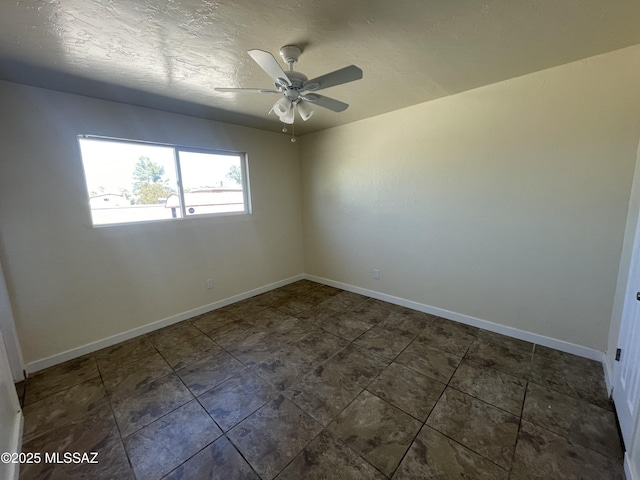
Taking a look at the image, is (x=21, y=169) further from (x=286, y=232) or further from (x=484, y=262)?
(x=484, y=262)

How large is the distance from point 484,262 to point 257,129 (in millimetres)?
3365

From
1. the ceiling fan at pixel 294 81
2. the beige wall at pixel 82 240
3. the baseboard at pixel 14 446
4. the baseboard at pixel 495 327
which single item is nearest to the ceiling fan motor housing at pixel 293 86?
the ceiling fan at pixel 294 81

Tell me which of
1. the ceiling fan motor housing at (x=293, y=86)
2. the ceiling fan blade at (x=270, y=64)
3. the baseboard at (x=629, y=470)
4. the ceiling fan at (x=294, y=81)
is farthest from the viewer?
the ceiling fan motor housing at (x=293, y=86)

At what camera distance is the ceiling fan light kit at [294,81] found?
4.74ft

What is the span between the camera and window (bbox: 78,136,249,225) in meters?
2.48

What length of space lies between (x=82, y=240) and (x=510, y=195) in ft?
13.5

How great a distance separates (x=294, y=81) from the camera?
164 cm

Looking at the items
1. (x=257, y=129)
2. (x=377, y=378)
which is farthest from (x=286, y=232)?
(x=377, y=378)

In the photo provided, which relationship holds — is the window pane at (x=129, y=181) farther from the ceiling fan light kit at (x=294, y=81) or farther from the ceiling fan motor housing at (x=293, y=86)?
the ceiling fan motor housing at (x=293, y=86)

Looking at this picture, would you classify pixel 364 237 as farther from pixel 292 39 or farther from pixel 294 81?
pixel 292 39

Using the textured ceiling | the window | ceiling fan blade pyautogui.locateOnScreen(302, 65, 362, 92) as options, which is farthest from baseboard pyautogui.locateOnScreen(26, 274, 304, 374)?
ceiling fan blade pyautogui.locateOnScreen(302, 65, 362, 92)

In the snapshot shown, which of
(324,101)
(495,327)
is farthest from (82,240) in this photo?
(495,327)

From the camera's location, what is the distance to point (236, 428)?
162cm

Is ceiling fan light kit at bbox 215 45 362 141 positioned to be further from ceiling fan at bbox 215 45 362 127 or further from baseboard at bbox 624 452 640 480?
baseboard at bbox 624 452 640 480
